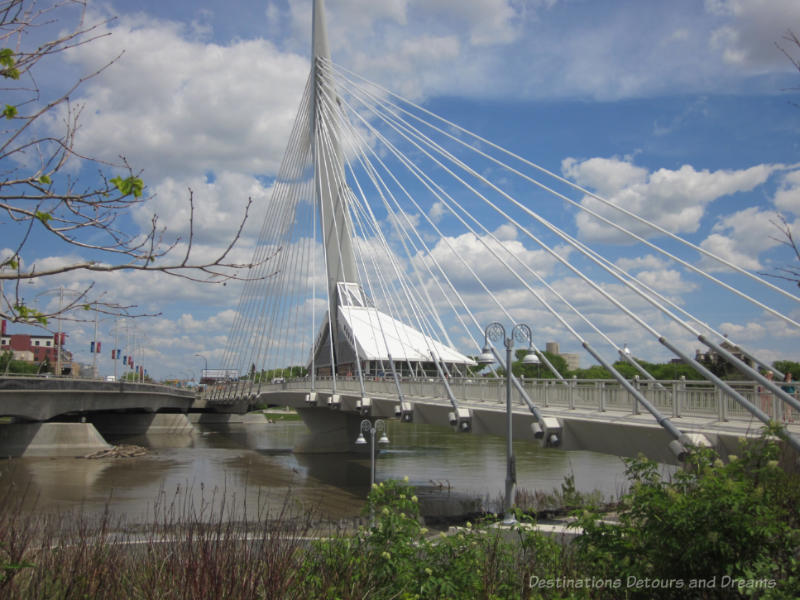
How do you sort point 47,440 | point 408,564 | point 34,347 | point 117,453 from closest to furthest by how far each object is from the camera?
point 408,564 → point 117,453 → point 47,440 → point 34,347

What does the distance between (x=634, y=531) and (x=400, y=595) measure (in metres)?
2.21

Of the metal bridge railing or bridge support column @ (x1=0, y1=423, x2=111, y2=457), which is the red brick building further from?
the metal bridge railing

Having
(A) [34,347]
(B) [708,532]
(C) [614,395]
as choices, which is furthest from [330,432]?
(B) [708,532]

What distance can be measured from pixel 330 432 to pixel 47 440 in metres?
17.0

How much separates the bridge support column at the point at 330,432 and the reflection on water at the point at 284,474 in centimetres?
118

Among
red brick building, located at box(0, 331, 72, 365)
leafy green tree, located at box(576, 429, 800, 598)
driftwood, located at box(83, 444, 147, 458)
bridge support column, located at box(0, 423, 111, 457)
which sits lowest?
driftwood, located at box(83, 444, 147, 458)

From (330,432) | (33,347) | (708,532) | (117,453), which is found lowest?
(117,453)

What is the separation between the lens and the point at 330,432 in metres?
45.4

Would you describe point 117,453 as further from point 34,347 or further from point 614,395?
point 614,395

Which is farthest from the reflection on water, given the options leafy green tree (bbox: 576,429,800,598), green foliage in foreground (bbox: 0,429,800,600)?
leafy green tree (bbox: 576,429,800,598)

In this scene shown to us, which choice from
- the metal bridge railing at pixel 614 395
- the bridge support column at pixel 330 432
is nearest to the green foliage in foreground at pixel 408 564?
the metal bridge railing at pixel 614 395

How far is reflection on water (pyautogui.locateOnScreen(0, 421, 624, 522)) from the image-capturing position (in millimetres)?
25062

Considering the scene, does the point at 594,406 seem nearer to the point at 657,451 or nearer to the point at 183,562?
the point at 657,451

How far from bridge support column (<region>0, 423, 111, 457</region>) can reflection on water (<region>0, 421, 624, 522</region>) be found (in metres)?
1.38
